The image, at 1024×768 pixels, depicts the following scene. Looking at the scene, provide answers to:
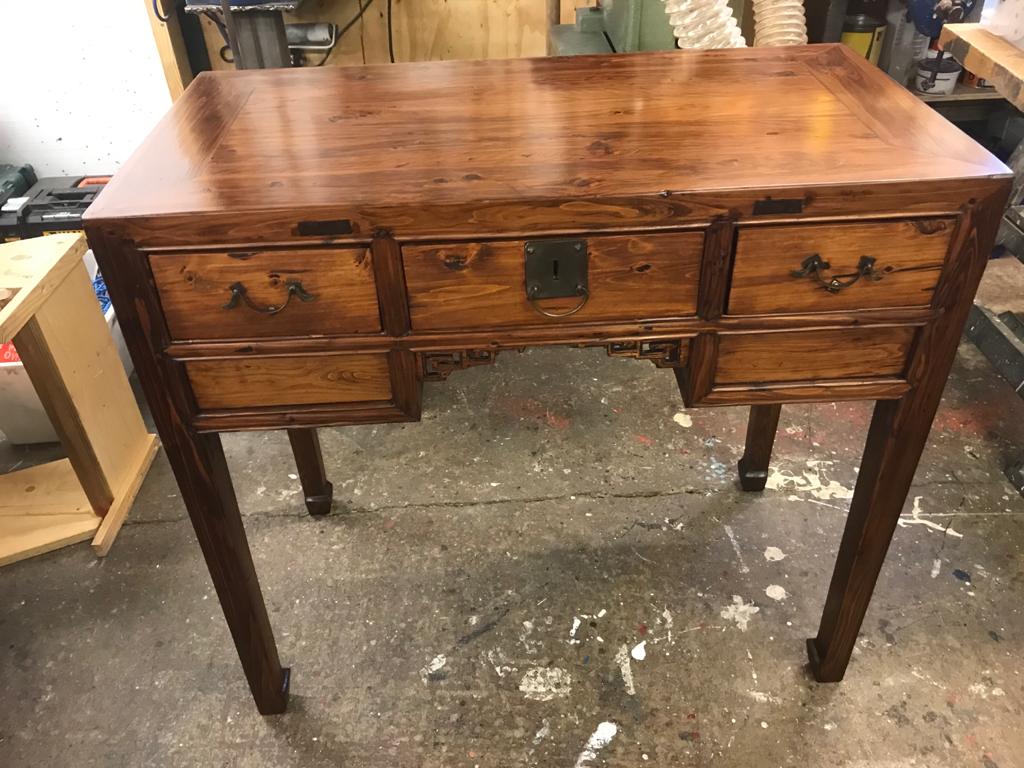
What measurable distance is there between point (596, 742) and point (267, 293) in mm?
894

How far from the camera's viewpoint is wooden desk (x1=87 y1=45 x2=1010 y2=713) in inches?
35.3

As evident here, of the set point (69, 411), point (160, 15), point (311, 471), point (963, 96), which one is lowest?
point (311, 471)

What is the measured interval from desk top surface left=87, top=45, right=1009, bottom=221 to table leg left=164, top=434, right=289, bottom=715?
36 centimetres

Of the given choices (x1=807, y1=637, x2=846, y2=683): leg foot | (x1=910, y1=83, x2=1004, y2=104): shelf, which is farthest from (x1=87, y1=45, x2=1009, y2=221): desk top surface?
(x1=910, y1=83, x2=1004, y2=104): shelf

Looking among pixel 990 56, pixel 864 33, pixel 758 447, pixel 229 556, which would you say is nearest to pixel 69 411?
pixel 229 556

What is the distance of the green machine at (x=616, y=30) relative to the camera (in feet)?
6.37

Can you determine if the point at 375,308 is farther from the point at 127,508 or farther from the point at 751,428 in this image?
the point at 127,508

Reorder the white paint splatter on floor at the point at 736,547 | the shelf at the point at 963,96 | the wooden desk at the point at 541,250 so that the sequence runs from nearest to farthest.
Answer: the wooden desk at the point at 541,250 < the white paint splatter on floor at the point at 736,547 < the shelf at the point at 963,96

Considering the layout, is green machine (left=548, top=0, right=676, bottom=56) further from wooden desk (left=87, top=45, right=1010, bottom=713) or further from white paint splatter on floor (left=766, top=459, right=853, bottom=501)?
white paint splatter on floor (left=766, top=459, right=853, bottom=501)

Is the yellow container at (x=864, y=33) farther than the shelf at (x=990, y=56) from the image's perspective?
Yes

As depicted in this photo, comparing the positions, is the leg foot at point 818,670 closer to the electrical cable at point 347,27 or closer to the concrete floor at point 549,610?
the concrete floor at point 549,610

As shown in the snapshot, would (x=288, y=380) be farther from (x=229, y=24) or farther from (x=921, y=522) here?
(x=921, y=522)

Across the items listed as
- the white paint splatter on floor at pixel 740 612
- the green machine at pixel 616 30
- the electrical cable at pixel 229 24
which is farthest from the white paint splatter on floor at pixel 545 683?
the electrical cable at pixel 229 24

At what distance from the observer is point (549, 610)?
60.2 inches
